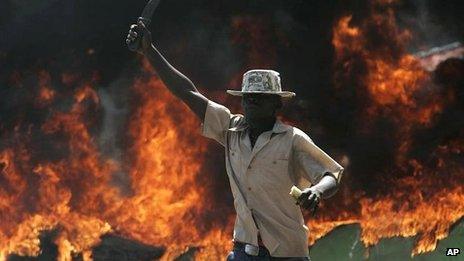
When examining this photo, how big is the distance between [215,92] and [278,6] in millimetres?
1853

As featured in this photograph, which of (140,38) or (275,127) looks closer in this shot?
(275,127)

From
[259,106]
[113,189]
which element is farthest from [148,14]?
[113,189]

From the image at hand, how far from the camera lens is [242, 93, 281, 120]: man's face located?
159 inches

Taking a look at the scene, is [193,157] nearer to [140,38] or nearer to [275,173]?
[140,38]

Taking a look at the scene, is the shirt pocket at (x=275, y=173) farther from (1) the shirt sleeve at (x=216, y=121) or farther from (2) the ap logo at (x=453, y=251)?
(2) the ap logo at (x=453, y=251)

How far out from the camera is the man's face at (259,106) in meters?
4.04

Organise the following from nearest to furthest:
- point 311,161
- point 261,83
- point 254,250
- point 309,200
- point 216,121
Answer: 1. point 309,200
2. point 254,250
3. point 311,161
4. point 261,83
5. point 216,121

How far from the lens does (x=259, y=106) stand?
4.04m

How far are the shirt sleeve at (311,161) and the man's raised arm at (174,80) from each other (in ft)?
2.35

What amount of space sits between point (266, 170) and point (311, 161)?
298mm

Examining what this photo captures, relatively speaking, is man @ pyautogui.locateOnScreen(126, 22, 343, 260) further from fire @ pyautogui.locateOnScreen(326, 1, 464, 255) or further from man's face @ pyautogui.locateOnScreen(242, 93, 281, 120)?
fire @ pyautogui.locateOnScreen(326, 1, 464, 255)

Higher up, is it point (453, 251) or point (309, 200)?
point (309, 200)

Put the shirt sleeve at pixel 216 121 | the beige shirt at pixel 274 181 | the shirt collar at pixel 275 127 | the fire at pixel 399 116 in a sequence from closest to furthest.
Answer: the beige shirt at pixel 274 181, the shirt collar at pixel 275 127, the shirt sleeve at pixel 216 121, the fire at pixel 399 116

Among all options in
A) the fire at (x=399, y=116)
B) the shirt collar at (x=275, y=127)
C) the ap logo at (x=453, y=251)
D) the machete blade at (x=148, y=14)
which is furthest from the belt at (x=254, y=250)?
the ap logo at (x=453, y=251)
